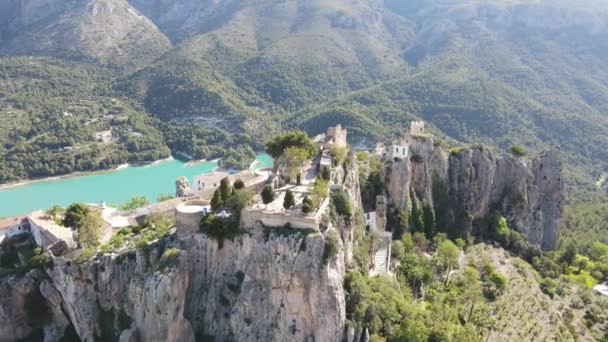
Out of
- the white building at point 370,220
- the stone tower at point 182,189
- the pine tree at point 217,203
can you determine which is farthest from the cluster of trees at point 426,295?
the stone tower at point 182,189

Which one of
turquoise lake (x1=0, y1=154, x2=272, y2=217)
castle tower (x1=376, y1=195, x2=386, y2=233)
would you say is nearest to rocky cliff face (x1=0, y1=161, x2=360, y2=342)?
castle tower (x1=376, y1=195, x2=386, y2=233)

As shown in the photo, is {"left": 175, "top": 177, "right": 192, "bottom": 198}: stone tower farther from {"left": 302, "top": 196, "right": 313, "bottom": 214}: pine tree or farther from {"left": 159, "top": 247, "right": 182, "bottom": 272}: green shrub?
{"left": 302, "top": 196, "right": 313, "bottom": 214}: pine tree

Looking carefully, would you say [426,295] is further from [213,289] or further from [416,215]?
[213,289]

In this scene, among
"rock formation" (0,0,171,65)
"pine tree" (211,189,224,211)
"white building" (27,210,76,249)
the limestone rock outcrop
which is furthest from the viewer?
"rock formation" (0,0,171,65)

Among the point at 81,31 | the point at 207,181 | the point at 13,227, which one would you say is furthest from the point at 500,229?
the point at 81,31

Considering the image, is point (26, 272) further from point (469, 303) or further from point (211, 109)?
point (211, 109)
